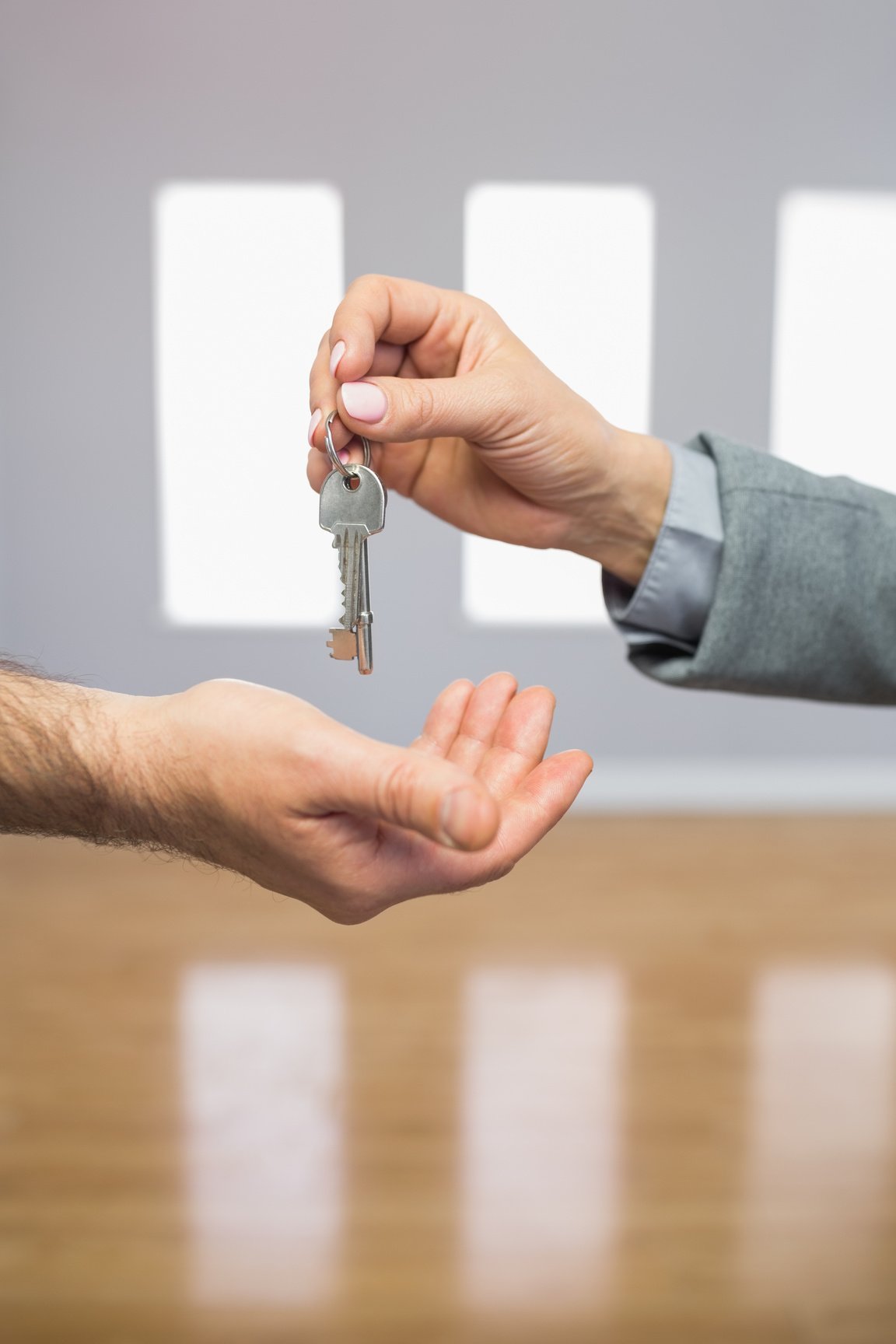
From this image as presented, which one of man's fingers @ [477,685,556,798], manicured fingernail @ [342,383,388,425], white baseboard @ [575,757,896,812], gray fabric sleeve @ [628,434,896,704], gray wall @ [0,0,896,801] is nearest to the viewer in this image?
man's fingers @ [477,685,556,798]

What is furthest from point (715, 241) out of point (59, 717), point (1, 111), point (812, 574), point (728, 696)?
point (59, 717)

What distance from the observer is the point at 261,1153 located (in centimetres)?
200

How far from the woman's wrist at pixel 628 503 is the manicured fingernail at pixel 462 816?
67 centimetres

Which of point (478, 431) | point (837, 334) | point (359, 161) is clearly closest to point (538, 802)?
point (478, 431)

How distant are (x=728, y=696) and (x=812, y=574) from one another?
2.98 m

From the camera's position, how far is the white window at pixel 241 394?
158 inches

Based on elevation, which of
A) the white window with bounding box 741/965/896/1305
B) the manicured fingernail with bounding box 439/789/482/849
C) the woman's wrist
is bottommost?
the white window with bounding box 741/965/896/1305

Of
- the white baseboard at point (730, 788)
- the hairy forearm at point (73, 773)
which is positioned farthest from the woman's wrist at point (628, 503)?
the white baseboard at point (730, 788)

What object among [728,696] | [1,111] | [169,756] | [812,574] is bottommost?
[728,696]

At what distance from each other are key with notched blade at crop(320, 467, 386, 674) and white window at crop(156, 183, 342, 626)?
294 cm

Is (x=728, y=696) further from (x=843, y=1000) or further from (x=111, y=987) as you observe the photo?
(x=111, y=987)

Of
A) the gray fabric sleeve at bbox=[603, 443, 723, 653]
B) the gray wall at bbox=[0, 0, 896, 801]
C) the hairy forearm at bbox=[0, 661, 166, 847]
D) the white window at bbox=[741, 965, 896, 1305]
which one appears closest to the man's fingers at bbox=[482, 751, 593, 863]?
the hairy forearm at bbox=[0, 661, 166, 847]

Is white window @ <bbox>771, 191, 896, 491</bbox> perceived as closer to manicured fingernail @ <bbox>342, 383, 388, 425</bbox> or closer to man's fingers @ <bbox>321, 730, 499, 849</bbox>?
manicured fingernail @ <bbox>342, 383, 388, 425</bbox>

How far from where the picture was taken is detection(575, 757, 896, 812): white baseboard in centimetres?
424
